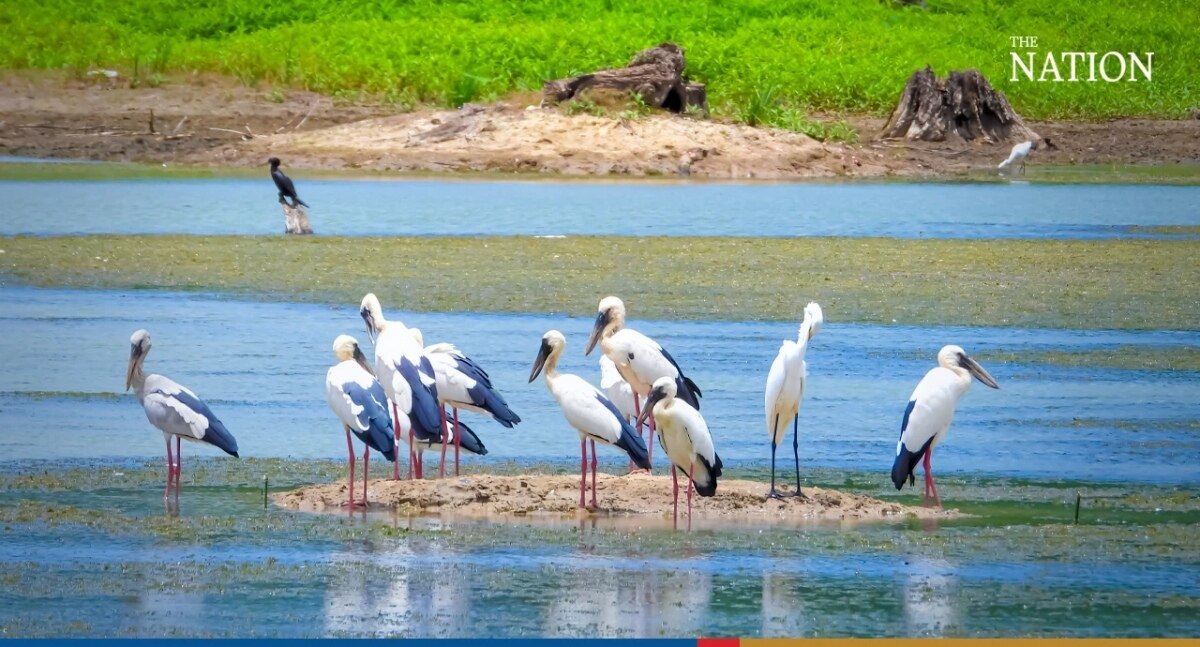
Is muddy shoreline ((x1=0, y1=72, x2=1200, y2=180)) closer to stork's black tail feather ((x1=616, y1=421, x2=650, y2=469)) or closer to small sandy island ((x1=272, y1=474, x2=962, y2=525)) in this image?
small sandy island ((x1=272, y1=474, x2=962, y2=525))

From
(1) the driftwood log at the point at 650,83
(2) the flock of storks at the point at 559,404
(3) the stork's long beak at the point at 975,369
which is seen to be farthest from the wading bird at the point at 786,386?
(1) the driftwood log at the point at 650,83

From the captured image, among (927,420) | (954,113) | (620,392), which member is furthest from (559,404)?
(954,113)

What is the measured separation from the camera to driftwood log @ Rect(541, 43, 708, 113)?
30.7 metres

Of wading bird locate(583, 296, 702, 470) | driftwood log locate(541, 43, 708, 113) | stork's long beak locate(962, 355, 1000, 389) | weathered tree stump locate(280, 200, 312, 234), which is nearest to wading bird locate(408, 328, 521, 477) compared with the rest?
wading bird locate(583, 296, 702, 470)

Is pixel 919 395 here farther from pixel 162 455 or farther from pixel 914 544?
pixel 162 455

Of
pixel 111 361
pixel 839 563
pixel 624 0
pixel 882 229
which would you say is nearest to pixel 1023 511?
pixel 839 563

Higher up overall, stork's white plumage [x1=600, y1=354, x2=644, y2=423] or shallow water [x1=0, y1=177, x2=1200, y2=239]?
shallow water [x1=0, y1=177, x2=1200, y2=239]

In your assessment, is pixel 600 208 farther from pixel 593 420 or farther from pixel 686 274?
pixel 593 420

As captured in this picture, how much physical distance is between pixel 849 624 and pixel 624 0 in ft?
121

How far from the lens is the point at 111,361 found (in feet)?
43.9

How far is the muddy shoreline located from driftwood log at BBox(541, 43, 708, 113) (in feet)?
1.19

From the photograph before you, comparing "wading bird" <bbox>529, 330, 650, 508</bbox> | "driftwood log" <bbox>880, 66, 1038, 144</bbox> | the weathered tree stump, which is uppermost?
"driftwood log" <bbox>880, 66, 1038, 144</bbox>

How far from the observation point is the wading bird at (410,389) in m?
9.20

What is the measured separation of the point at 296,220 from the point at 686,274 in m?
5.23
